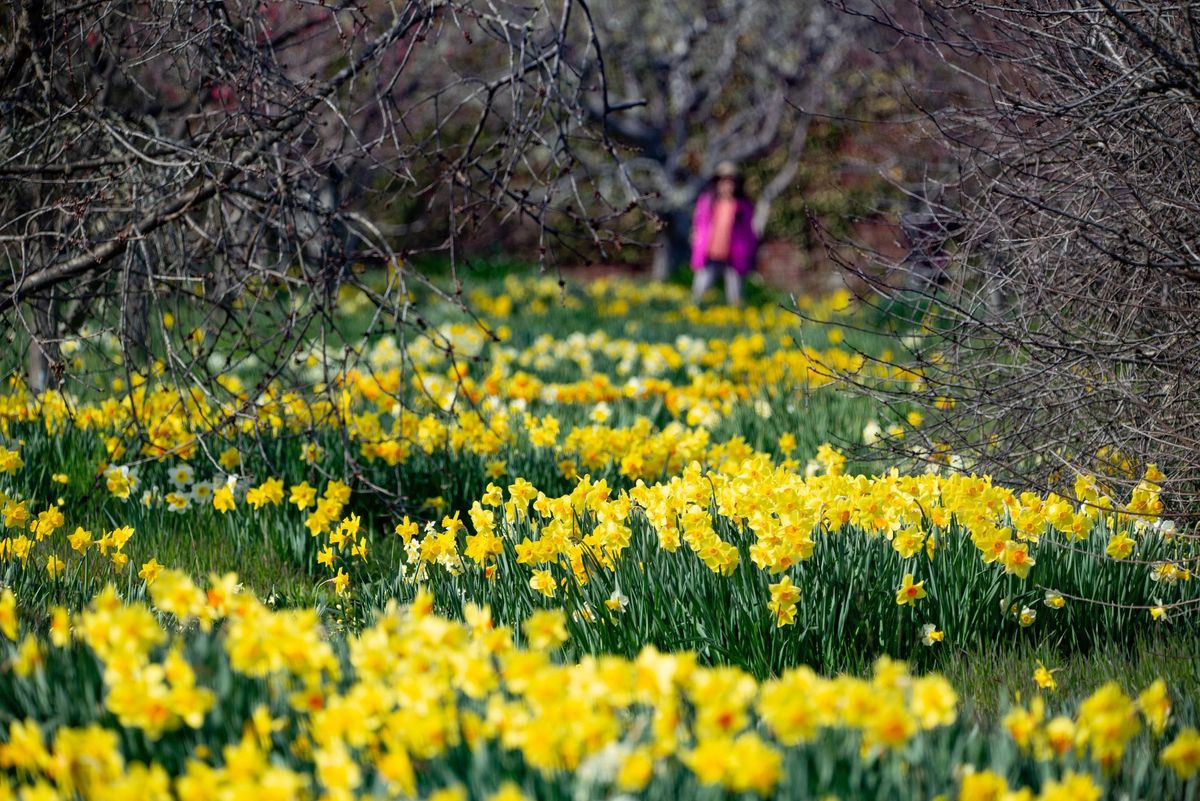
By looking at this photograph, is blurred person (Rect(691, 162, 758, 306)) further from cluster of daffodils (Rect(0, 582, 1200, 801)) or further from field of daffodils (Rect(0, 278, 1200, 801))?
cluster of daffodils (Rect(0, 582, 1200, 801))

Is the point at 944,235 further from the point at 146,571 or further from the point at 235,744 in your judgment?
the point at 235,744

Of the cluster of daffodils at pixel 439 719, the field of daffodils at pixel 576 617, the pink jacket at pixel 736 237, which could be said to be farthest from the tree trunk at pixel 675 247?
the cluster of daffodils at pixel 439 719

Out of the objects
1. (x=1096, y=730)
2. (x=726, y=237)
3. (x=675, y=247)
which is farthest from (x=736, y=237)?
(x=1096, y=730)

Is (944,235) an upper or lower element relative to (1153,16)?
lower

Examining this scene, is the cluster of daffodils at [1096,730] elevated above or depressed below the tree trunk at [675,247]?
below

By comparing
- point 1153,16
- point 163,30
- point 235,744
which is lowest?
point 235,744

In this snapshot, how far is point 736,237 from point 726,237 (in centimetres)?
12

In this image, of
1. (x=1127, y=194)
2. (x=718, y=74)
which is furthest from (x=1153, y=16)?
(x=718, y=74)

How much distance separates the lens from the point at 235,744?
2.00m

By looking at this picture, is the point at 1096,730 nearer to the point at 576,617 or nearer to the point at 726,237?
the point at 576,617

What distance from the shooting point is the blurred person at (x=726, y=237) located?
1405 cm

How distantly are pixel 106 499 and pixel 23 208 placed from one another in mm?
1200

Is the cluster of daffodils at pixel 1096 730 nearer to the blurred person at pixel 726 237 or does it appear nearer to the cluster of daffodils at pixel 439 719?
the cluster of daffodils at pixel 439 719

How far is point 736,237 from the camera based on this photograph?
46.1 feet
